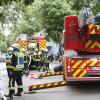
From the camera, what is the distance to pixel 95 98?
1602 centimetres

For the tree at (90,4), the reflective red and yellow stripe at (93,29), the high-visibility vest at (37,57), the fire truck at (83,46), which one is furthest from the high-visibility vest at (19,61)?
the tree at (90,4)

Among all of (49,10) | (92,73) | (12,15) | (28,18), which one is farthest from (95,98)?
(28,18)

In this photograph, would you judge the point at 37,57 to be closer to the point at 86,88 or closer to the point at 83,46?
the point at 86,88

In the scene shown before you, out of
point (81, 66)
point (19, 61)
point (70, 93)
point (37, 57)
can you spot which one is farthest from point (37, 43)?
point (19, 61)

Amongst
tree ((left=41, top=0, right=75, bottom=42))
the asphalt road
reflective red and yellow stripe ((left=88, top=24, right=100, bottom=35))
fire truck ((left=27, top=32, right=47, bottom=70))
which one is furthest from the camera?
tree ((left=41, top=0, right=75, bottom=42))

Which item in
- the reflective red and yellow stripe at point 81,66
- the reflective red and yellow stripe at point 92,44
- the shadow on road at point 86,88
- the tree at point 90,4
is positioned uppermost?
the tree at point 90,4

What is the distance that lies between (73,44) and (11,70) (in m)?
3.13

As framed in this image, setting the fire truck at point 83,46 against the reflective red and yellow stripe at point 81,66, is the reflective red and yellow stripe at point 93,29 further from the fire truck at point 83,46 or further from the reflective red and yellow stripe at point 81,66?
the reflective red and yellow stripe at point 81,66

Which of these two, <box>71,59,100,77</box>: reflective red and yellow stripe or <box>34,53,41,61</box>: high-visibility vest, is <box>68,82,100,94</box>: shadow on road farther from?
<box>34,53,41,61</box>: high-visibility vest

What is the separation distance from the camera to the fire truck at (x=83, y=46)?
18.0 meters

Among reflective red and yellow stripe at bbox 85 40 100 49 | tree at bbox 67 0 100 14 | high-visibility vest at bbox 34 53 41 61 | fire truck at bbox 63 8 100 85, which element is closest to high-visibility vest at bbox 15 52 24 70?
fire truck at bbox 63 8 100 85

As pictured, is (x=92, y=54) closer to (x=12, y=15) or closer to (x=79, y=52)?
(x=79, y=52)

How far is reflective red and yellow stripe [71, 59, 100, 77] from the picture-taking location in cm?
1805

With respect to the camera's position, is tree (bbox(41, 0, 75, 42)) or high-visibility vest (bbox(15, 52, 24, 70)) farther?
tree (bbox(41, 0, 75, 42))
